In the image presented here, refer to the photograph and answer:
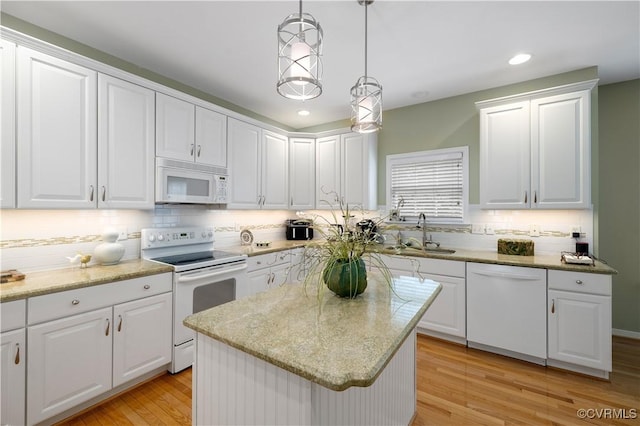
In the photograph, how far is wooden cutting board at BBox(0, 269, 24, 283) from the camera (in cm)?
183

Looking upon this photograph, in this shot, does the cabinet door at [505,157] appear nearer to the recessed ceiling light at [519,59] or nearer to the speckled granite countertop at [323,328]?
the recessed ceiling light at [519,59]

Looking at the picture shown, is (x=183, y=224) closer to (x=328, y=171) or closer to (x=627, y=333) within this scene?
(x=328, y=171)

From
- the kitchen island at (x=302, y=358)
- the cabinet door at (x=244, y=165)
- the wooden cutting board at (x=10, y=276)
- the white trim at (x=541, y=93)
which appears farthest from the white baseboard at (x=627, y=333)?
the wooden cutting board at (x=10, y=276)

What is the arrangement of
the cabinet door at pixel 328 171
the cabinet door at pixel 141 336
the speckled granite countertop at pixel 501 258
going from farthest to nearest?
the cabinet door at pixel 328 171
the speckled granite countertop at pixel 501 258
the cabinet door at pixel 141 336

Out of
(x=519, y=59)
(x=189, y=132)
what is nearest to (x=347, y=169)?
(x=189, y=132)

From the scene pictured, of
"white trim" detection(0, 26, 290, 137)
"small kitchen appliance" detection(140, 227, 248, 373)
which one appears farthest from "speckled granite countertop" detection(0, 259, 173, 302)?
"white trim" detection(0, 26, 290, 137)

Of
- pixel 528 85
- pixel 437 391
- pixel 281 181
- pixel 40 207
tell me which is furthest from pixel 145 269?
pixel 528 85

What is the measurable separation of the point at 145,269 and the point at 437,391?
244 centimetres

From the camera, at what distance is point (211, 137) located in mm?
3018

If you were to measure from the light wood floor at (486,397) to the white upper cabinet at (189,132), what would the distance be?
1.97 metres

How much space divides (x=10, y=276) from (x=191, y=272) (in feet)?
3.58

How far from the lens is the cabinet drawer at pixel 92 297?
1706mm

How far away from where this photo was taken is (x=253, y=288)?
3080 millimetres

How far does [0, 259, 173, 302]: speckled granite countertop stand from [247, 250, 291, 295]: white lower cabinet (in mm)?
913
